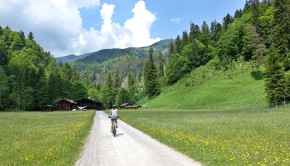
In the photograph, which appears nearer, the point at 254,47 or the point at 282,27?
the point at 282,27

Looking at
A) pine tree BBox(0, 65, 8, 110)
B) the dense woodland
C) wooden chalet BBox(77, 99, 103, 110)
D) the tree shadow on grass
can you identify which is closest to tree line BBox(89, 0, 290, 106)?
the dense woodland

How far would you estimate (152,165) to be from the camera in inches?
525

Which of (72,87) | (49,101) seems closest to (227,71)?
(49,101)

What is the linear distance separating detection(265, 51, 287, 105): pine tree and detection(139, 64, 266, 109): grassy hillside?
17.7 feet

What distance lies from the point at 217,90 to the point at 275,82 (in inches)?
1442

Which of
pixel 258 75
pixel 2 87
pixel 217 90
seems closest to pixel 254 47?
pixel 258 75

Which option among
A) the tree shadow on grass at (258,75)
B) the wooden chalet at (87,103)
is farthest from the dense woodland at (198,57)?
the wooden chalet at (87,103)

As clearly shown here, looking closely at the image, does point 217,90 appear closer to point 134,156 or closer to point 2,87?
point 2,87

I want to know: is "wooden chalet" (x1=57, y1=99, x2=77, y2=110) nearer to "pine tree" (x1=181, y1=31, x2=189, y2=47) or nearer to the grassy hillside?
the grassy hillside

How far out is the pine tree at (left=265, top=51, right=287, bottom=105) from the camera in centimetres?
6738

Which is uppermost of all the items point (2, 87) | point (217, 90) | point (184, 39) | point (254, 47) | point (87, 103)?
point (184, 39)

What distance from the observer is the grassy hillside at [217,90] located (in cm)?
8838

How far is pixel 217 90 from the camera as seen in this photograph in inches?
4107

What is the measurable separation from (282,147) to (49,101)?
143m
